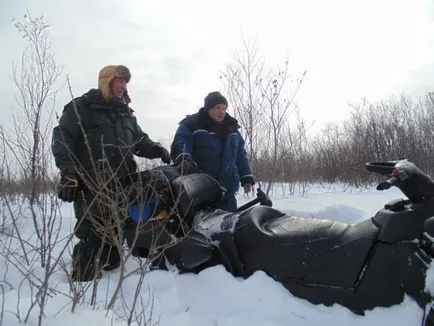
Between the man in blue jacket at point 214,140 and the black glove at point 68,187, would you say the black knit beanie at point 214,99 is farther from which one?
the black glove at point 68,187

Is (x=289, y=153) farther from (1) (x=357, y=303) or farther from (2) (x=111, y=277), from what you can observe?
(1) (x=357, y=303)

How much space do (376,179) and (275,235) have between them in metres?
10.0

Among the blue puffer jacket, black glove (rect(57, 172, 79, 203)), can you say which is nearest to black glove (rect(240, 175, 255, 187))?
the blue puffer jacket

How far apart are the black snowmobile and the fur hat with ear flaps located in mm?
1570

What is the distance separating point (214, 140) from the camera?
14.2ft

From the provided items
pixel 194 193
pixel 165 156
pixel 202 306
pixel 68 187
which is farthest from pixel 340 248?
pixel 165 156

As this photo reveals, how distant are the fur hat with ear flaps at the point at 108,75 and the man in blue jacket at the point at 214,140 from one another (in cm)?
91

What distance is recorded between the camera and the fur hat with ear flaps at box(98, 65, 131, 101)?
136 inches

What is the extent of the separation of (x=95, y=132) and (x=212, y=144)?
135 cm

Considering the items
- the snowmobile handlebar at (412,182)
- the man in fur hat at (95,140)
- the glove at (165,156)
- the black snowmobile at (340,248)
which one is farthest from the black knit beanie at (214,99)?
the snowmobile handlebar at (412,182)

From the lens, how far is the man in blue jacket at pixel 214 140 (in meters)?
4.26

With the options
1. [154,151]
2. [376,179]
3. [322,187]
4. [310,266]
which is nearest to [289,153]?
[322,187]

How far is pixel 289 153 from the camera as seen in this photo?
10.9 m

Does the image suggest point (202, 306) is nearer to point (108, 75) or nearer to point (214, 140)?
point (108, 75)
